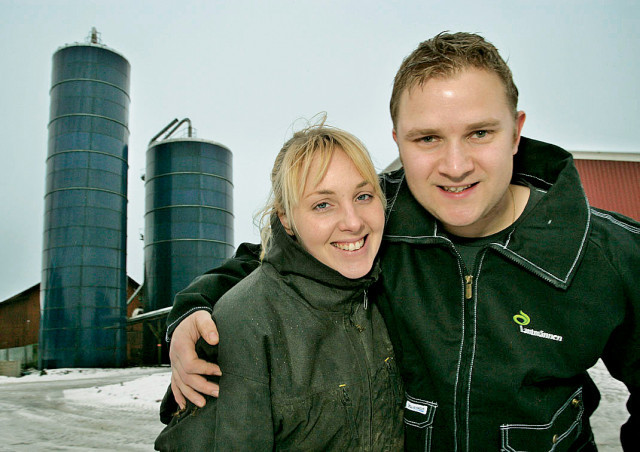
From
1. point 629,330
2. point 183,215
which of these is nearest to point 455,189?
point 629,330

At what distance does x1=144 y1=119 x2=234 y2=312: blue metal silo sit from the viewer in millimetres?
22703

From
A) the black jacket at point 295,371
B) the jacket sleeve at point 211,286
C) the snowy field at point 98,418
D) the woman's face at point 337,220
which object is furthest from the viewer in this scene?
the snowy field at point 98,418

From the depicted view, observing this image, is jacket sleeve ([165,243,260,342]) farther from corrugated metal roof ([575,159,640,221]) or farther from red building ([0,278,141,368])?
red building ([0,278,141,368])

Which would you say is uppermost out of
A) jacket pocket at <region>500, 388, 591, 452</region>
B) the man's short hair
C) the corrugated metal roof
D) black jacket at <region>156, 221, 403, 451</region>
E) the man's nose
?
the corrugated metal roof

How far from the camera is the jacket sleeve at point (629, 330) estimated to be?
1509mm

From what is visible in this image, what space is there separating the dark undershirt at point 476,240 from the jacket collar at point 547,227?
0.05m

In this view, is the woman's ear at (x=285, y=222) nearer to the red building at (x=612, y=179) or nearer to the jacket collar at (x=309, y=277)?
the jacket collar at (x=309, y=277)

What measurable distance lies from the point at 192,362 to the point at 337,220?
2.44ft

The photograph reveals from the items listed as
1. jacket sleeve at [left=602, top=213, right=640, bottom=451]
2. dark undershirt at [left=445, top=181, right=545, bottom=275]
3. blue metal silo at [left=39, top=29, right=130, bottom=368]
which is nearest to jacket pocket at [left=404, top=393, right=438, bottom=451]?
dark undershirt at [left=445, top=181, right=545, bottom=275]

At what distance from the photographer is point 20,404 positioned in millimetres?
8633

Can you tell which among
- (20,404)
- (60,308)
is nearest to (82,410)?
(20,404)

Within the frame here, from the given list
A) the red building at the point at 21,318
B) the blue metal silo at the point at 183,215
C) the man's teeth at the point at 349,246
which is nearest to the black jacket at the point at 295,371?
the man's teeth at the point at 349,246

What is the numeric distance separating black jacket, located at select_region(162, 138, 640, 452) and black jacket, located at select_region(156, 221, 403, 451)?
0.58ft

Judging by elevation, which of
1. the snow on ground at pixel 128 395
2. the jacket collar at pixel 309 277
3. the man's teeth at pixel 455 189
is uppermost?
the man's teeth at pixel 455 189
